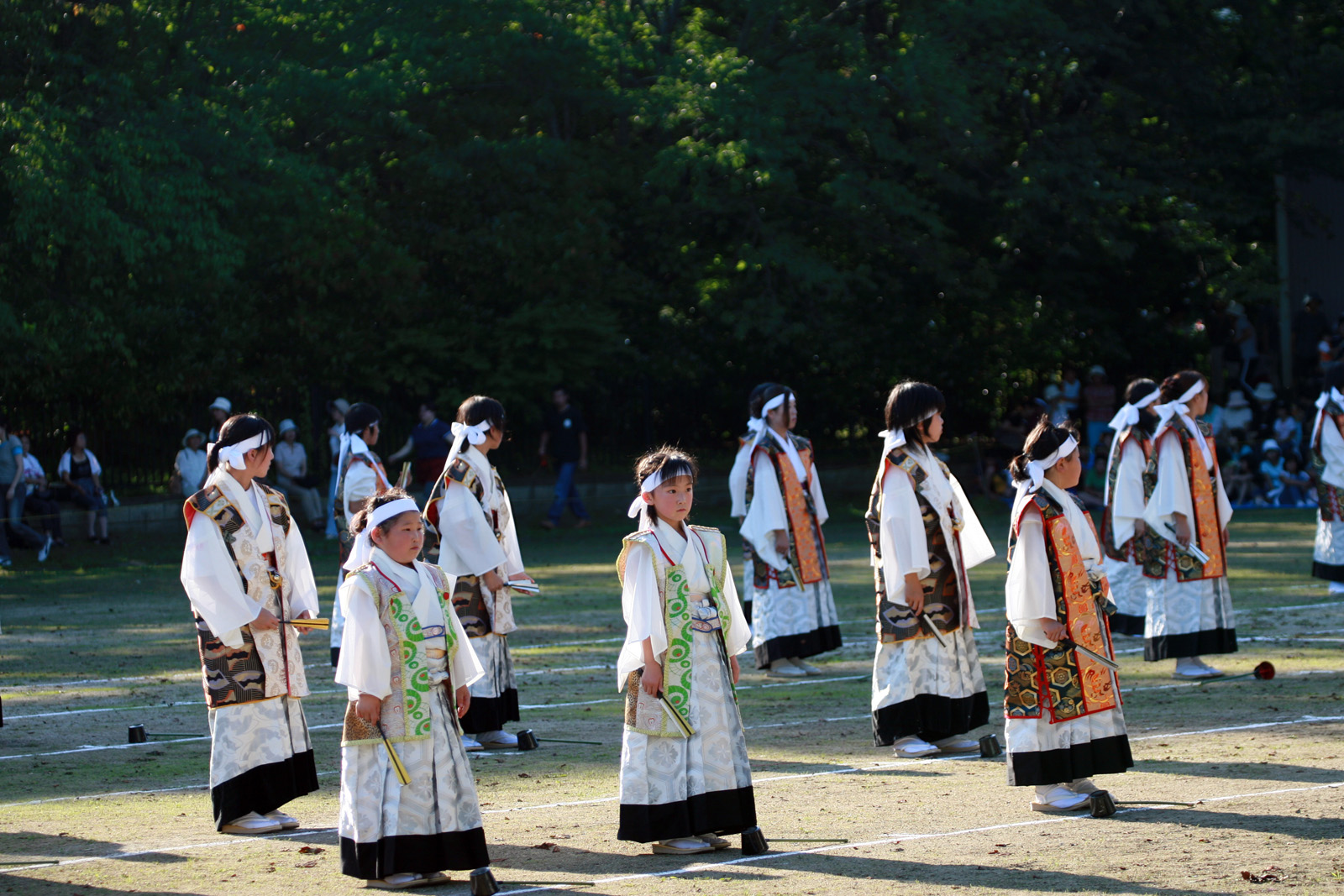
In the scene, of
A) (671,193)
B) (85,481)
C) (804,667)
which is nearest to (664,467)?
(804,667)

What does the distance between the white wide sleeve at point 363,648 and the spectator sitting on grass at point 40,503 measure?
49.6 ft

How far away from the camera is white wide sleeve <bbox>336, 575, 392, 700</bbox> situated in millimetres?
5871

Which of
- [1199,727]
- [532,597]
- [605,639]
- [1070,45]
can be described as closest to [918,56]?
[1070,45]

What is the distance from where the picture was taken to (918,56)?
2314 centimetres

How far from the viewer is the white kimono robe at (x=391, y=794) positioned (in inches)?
230

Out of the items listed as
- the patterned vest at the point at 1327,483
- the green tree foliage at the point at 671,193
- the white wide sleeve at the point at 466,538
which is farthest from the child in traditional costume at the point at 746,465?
the green tree foliage at the point at 671,193

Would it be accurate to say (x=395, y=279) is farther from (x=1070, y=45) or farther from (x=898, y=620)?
(x=898, y=620)

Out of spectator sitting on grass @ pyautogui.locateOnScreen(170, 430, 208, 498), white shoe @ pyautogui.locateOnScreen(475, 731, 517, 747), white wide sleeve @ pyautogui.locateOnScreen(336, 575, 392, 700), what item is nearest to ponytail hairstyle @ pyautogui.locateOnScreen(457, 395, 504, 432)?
white shoe @ pyautogui.locateOnScreen(475, 731, 517, 747)

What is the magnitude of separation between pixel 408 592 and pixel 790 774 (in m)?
2.60

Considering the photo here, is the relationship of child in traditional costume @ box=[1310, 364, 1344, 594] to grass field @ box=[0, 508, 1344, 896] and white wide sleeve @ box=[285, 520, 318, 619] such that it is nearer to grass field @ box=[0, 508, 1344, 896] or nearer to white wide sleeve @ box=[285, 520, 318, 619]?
Result: grass field @ box=[0, 508, 1344, 896]

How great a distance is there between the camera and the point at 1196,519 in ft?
34.6

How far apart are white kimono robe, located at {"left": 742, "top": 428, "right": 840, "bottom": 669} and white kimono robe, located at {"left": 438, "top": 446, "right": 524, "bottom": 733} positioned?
2.33m

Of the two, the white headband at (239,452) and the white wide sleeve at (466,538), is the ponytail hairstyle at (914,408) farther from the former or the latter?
the white headband at (239,452)

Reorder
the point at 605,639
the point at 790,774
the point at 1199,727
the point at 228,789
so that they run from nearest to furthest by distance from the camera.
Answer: the point at 228,789 < the point at 790,774 < the point at 1199,727 < the point at 605,639
